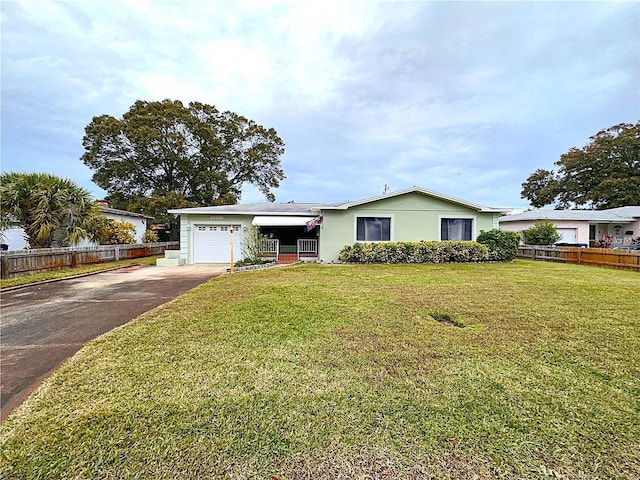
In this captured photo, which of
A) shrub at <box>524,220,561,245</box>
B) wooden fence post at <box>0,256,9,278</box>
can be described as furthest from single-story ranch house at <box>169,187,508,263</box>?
wooden fence post at <box>0,256,9,278</box>

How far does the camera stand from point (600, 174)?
35625mm

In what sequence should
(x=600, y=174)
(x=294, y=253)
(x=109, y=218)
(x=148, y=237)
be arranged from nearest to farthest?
1. (x=294, y=253)
2. (x=109, y=218)
3. (x=148, y=237)
4. (x=600, y=174)

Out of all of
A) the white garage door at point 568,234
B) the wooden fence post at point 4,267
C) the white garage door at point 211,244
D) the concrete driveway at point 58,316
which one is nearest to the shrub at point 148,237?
the white garage door at point 211,244

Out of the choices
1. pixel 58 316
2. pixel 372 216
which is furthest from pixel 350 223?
pixel 58 316

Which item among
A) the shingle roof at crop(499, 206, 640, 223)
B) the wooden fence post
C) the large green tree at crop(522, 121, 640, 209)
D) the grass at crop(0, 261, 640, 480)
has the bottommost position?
the grass at crop(0, 261, 640, 480)

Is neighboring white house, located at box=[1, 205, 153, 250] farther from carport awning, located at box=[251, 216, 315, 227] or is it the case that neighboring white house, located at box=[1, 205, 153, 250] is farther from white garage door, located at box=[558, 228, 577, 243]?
white garage door, located at box=[558, 228, 577, 243]

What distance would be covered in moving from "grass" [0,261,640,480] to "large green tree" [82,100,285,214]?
24.7 metres

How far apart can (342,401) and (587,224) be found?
30.7m

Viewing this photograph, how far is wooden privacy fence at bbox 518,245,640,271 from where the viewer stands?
1380 cm

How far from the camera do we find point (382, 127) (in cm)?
2245

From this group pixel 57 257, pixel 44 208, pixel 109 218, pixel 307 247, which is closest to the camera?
pixel 44 208

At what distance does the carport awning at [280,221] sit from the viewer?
1611 centimetres

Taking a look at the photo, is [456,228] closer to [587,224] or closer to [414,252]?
[414,252]

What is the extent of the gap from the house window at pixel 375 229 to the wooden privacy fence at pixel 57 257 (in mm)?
14483
